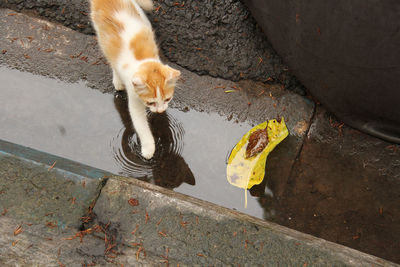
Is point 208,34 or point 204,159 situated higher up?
point 208,34

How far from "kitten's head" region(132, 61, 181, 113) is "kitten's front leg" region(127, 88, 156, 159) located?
16 centimetres

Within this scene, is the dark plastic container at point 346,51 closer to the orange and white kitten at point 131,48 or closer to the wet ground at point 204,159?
the wet ground at point 204,159

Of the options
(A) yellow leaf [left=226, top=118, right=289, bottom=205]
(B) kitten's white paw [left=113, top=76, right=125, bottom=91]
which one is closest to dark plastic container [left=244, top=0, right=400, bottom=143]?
(A) yellow leaf [left=226, top=118, right=289, bottom=205]

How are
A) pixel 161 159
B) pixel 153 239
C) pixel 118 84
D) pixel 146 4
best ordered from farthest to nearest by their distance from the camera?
pixel 146 4 → pixel 118 84 → pixel 161 159 → pixel 153 239

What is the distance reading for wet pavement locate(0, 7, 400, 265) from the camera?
2.25 m

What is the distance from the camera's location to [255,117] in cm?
255

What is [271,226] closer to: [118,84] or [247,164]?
[247,164]

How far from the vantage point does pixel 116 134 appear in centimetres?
243

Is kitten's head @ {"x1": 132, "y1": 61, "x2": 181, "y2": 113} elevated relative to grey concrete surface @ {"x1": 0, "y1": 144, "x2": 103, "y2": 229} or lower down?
elevated

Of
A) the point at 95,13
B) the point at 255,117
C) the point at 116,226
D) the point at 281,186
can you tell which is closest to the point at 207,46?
the point at 255,117

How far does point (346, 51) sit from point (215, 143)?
97cm

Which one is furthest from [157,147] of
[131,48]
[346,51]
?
[346,51]

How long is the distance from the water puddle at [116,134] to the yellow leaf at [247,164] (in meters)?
0.07

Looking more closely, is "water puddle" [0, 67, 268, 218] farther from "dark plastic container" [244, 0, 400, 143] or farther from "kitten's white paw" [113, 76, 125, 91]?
"dark plastic container" [244, 0, 400, 143]
